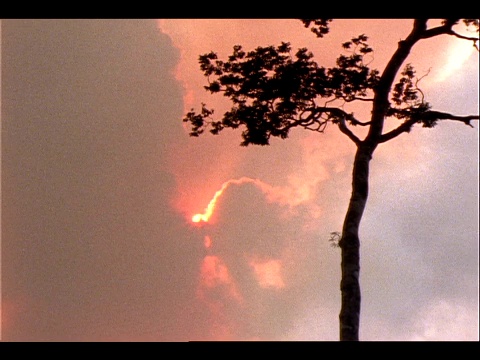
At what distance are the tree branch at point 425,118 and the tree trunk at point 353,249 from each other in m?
0.77

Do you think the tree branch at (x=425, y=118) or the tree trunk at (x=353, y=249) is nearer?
the tree trunk at (x=353, y=249)

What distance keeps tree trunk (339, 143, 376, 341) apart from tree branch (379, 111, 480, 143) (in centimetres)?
77

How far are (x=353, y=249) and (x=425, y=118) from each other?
15.0ft

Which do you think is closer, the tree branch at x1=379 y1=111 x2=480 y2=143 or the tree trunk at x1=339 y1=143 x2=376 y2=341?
the tree trunk at x1=339 y1=143 x2=376 y2=341

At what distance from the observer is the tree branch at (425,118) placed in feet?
34.4

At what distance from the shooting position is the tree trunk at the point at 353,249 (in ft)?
25.0

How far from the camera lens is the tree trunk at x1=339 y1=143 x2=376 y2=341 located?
7633 millimetres

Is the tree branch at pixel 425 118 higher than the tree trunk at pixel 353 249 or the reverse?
higher

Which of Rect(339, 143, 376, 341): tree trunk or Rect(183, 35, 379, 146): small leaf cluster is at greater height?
Rect(183, 35, 379, 146): small leaf cluster

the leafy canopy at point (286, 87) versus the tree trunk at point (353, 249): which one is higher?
the leafy canopy at point (286, 87)

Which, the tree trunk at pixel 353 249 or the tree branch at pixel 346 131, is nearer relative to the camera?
the tree trunk at pixel 353 249

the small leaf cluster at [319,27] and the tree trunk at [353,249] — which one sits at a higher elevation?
the small leaf cluster at [319,27]
